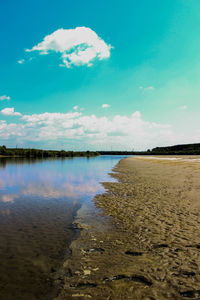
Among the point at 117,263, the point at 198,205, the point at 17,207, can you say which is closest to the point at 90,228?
the point at 117,263

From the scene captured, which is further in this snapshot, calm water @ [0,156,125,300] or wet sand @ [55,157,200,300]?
calm water @ [0,156,125,300]

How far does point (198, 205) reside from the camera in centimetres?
1145

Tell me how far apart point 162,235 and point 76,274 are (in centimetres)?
395

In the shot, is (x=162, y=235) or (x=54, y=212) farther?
(x=54, y=212)

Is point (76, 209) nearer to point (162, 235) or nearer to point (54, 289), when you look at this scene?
point (162, 235)

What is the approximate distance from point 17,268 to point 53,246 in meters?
1.52

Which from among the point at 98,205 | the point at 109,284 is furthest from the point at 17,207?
the point at 109,284

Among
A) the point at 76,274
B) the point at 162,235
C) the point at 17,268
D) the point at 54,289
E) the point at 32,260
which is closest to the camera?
the point at 54,289

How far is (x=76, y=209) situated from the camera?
11.4 metres

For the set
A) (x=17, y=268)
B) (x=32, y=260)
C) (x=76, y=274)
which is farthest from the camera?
(x=32, y=260)

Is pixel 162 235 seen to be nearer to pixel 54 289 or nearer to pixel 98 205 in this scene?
pixel 54 289

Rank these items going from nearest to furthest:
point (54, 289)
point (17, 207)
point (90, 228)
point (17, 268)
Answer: point (54, 289) < point (17, 268) < point (90, 228) < point (17, 207)

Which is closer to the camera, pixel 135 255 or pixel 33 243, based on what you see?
pixel 135 255

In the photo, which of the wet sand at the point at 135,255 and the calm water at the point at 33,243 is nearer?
the wet sand at the point at 135,255
